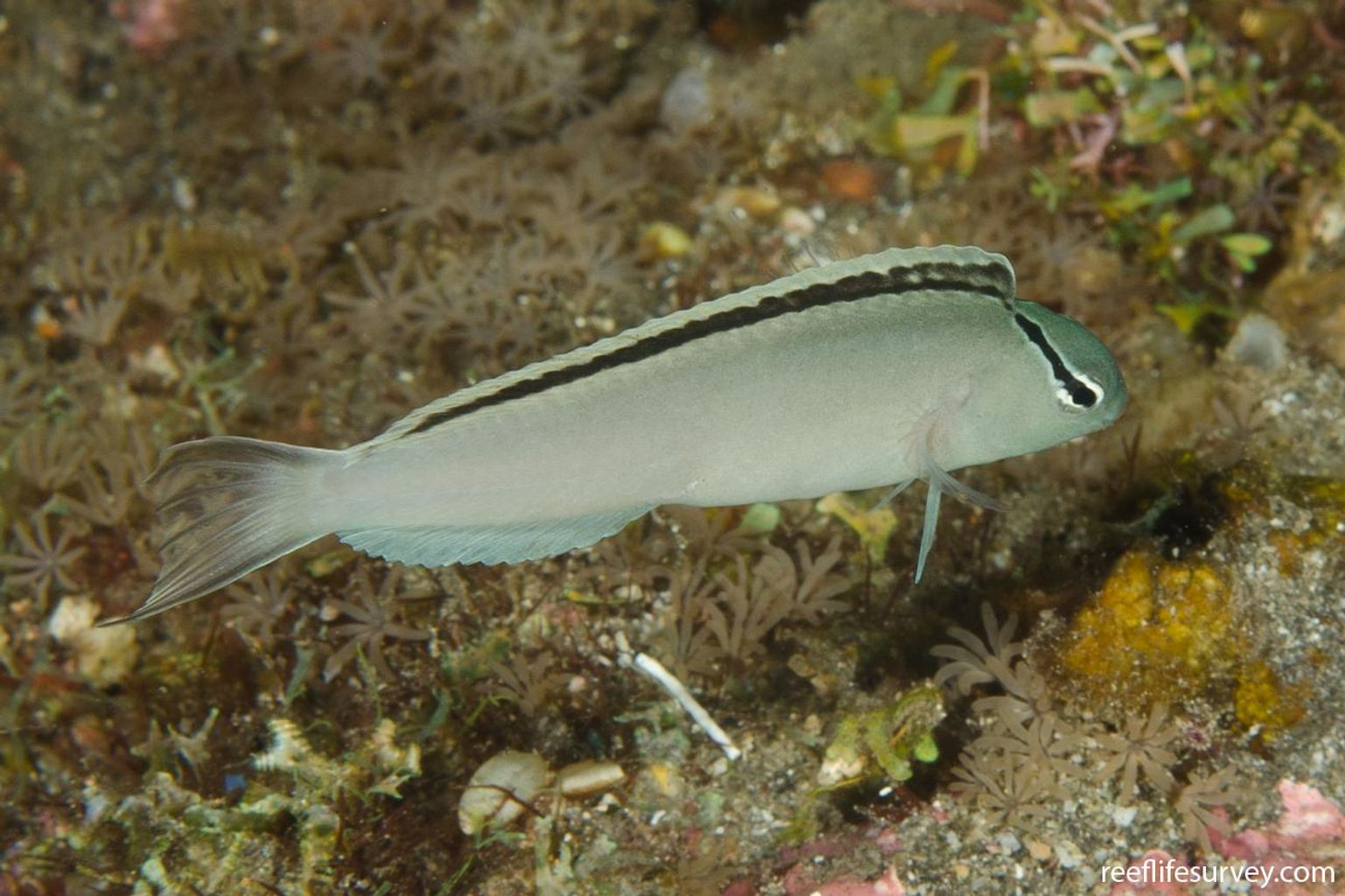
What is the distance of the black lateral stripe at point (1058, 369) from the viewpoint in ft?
10.5

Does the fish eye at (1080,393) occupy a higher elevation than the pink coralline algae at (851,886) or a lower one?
higher

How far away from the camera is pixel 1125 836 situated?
3373mm

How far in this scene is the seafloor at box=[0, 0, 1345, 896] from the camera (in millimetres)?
3432

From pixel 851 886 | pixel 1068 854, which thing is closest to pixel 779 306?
pixel 851 886

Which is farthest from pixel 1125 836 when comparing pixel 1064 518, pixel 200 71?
pixel 200 71

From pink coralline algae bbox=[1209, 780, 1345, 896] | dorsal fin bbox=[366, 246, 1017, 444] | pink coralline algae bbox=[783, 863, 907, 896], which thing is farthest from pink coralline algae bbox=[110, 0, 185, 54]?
pink coralline algae bbox=[1209, 780, 1345, 896]

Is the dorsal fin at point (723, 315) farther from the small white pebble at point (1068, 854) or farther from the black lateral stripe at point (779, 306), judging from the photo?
the small white pebble at point (1068, 854)

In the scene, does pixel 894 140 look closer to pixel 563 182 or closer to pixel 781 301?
pixel 563 182

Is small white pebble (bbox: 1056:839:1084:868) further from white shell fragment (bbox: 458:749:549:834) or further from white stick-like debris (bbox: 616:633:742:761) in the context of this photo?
white shell fragment (bbox: 458:749:549:834)

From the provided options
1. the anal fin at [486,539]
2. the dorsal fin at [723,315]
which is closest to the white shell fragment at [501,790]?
the anal fin at [486,539]

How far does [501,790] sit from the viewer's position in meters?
3.51

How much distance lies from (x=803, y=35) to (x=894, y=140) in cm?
171

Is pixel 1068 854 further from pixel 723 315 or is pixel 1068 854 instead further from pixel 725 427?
pixel 723 315

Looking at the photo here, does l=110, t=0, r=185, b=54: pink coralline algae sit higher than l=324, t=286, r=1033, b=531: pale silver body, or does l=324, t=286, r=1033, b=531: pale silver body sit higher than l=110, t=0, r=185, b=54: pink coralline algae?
l=110, t=0, r=185, b=54: pink coralline algae
